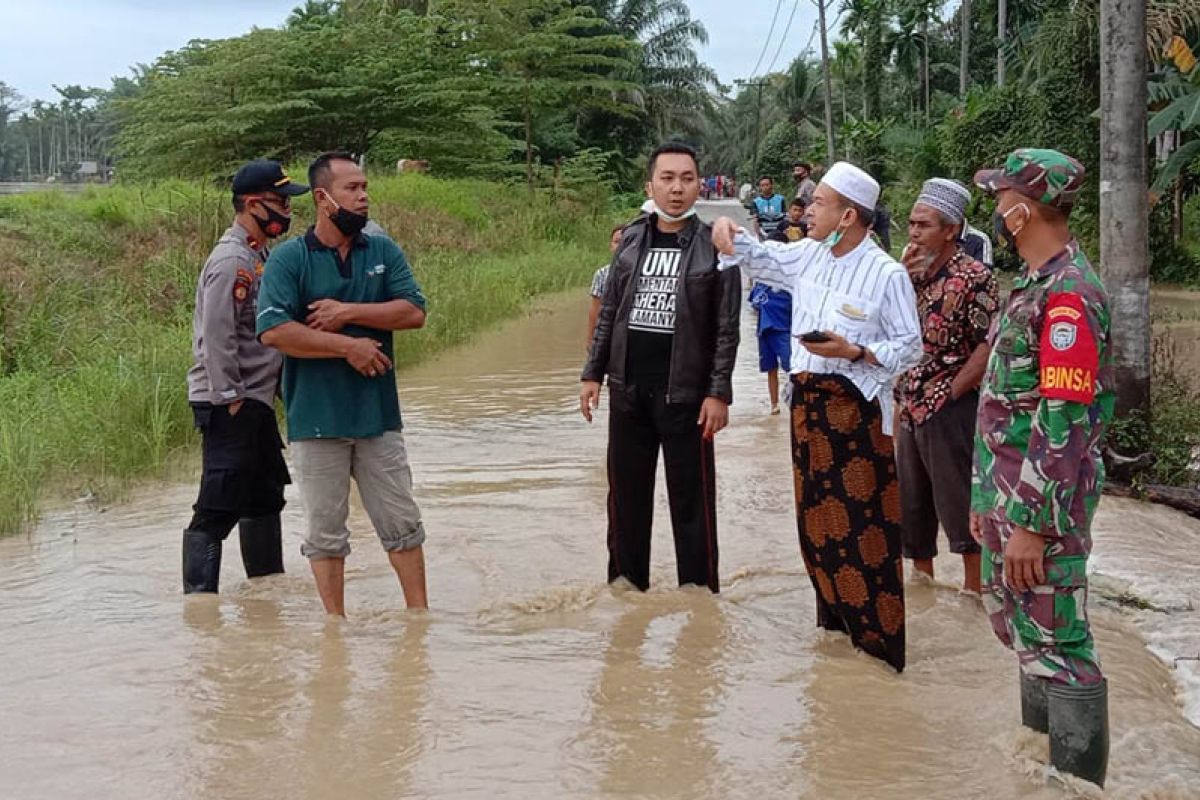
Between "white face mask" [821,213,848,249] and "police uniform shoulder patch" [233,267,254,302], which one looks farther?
"police uniform shoulder patch" [233,267,254,302]

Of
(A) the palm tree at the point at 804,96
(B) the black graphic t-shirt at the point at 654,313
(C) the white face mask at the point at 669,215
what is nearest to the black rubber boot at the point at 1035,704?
(B) the black graphic t-shirt at the point at 654,313

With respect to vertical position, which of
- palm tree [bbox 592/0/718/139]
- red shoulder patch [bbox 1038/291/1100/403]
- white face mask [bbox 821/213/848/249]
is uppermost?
palm tree [bbox 592/0/718/139]

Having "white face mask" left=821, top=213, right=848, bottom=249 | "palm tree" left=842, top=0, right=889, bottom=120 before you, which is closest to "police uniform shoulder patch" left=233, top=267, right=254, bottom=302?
"white face mask" left=821, top=213, right=848, bottom=249

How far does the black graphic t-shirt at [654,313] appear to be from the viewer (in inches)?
194

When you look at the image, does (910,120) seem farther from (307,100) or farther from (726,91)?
(307,100)

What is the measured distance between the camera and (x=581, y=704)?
427cm

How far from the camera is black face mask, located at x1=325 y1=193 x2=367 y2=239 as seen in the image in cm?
464

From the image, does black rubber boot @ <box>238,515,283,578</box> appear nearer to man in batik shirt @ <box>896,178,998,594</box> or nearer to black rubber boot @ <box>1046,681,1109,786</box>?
man in batik shirt @ <box>896,178,998,594</box>

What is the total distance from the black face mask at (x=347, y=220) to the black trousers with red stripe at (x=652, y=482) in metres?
1.19

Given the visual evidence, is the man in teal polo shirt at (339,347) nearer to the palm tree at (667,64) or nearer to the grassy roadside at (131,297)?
the grassy roadside at (131,297)

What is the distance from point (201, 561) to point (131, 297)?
844 cm

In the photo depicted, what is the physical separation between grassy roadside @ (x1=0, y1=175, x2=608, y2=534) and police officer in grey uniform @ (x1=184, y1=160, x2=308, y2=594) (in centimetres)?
232

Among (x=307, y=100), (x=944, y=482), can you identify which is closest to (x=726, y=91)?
(x=307, y=100)

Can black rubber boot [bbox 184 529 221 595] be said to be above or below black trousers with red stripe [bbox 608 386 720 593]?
below
